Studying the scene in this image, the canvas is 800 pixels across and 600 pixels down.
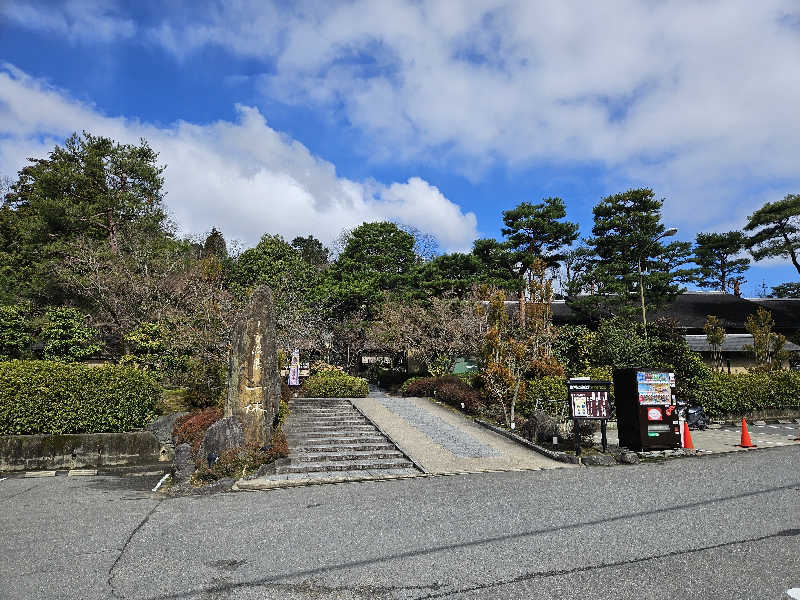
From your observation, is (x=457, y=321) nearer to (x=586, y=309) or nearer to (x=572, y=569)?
(x=586, y=309)

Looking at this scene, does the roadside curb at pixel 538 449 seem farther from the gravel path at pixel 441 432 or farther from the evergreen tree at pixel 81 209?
the evergreen tree at pixel 81 209

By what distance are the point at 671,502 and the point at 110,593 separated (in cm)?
721

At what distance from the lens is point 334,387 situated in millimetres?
19781

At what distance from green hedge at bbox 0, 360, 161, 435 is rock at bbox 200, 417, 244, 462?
12.0 feet

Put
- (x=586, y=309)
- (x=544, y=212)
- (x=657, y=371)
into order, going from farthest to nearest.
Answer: (x=544, y=212) → (x=586, y=309) → (x=657, y=371)

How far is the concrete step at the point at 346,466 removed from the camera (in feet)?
32.6

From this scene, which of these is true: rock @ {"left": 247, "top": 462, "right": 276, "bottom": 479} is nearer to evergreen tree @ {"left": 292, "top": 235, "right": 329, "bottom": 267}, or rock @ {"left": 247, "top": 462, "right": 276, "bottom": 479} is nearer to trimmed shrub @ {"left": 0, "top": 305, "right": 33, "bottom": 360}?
trimmed shrub @ {"left": 0, "top": 305, "right": 33, "bottom": 360}

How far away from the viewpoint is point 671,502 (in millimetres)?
7355

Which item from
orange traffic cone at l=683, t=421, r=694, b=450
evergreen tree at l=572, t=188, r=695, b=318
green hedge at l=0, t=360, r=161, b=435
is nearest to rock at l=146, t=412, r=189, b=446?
green hedge at l=0, t=360, r=161, b=435

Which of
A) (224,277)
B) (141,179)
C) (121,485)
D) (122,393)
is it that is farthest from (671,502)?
(224,277)

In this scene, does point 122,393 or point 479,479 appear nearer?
point 479,479

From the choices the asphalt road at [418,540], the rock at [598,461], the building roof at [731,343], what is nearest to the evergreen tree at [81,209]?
the asphalt road at [418,540]

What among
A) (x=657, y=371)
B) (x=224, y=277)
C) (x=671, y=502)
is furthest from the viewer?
(x=224, y=277)

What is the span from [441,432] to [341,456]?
3806mm
